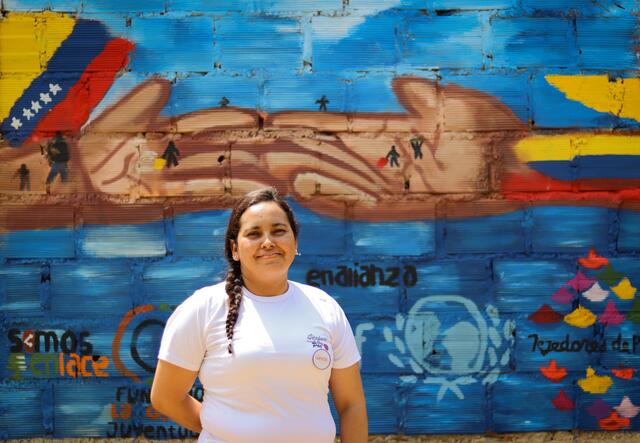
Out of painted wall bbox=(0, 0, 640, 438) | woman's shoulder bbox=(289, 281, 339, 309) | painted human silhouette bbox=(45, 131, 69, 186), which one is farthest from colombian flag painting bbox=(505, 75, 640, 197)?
painted human silhouette bbox=(45, 131, 69, 186)

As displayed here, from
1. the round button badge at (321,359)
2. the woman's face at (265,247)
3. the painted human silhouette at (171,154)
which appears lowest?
the round button badge at (321,359)

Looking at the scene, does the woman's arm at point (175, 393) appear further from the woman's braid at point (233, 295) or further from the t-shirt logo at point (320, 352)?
the t-shirt logo at point (320, 352)

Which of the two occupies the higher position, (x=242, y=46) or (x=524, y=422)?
(x=242, y=46)

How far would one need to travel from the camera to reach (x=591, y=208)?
3664mm

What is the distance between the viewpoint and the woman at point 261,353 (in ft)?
6.87

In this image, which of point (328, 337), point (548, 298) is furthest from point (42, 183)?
point (548, 298)

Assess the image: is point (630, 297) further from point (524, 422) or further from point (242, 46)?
point (242, 46)

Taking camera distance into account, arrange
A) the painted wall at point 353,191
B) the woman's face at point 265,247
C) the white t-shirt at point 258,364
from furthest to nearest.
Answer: the painted wall at point 353,191
the woman's face at point 265,247
the white t-shirt at point 258,364

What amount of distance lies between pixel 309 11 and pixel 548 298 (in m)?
1.91

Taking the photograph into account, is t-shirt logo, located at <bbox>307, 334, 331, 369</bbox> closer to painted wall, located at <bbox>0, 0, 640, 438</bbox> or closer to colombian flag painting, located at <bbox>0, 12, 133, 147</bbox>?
painted wall, located at <bbox>0, 0, 640, 438</bbox>

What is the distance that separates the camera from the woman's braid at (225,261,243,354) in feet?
6.99

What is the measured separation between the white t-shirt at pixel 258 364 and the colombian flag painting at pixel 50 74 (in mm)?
1849

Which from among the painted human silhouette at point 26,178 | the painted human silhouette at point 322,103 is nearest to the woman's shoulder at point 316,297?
the painted human silhouette at point 322,103

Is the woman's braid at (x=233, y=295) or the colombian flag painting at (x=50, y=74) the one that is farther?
the colombian flag painting at (x=50, y=74)
